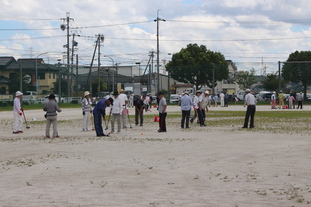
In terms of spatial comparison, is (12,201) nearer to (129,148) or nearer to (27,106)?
(129,148)

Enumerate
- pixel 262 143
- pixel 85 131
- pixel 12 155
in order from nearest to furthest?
1. pixel 12 155
2. pixel 262 143
3. pixel 85 131

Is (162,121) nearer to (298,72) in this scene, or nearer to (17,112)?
(17,112)

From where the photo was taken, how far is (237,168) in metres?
11.1

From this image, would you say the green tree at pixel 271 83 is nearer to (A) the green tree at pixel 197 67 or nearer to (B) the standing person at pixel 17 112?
(A) the green tree at pixel 197 67

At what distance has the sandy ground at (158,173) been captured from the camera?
795 centimetres

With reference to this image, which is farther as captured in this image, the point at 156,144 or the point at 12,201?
the point at 156,144

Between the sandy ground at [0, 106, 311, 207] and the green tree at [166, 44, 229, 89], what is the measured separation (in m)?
58.0

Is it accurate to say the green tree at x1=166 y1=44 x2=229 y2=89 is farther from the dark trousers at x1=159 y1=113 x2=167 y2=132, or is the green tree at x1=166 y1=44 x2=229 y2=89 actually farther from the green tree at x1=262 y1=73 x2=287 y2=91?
the dark trousers at x1=159 y1=113 x2=167 y2=132

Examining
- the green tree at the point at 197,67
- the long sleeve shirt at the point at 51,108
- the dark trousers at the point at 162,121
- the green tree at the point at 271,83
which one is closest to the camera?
the long sleeve shirt at the point at 51,108

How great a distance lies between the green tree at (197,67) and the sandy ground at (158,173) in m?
58.0

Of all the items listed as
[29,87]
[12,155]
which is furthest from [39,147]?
[29,87]

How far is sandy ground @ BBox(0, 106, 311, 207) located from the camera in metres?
7.95

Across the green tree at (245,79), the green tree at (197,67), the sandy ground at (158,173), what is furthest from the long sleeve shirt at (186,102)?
the green tree at (245,79)

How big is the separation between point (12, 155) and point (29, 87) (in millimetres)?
52025
